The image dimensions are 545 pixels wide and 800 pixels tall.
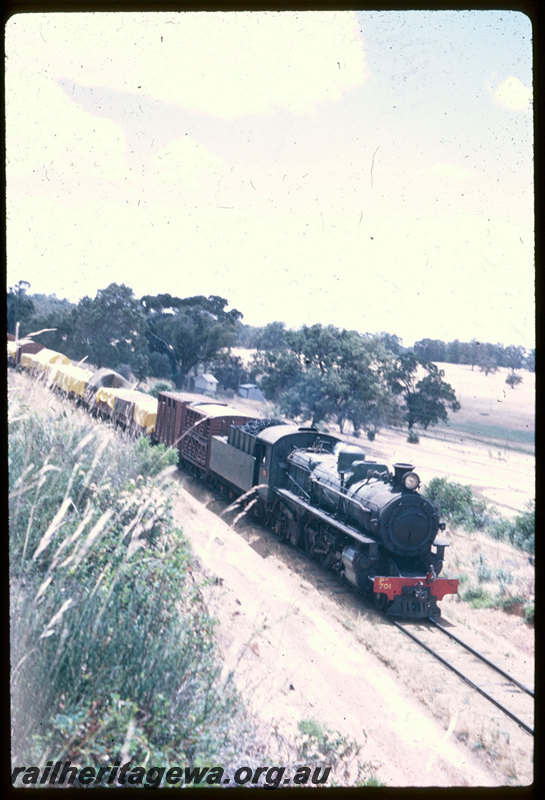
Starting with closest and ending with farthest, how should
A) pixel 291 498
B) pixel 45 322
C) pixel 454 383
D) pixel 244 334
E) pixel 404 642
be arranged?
pixel 404 642 < pixel 291 498 < pixel 45 322 < pixel 454 383 < pixel 244 334

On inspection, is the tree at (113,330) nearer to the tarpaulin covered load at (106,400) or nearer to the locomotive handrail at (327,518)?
the tarpaulin covered load at (106,400)

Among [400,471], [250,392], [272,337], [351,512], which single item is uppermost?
[272,337]

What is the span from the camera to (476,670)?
905 cm

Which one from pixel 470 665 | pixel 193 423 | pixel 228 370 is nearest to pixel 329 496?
pixel 470 665

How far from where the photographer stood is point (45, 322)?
2547cm

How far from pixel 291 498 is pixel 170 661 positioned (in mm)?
9013

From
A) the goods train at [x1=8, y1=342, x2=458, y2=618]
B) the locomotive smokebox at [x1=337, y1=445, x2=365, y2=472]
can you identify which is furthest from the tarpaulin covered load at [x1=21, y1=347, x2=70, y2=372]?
the locomotive smokebox at [x1=337, y1=445, x2=365, y2=472]

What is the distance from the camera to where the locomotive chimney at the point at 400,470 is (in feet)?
36.3

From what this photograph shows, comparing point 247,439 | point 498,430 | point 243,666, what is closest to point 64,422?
point 243,666

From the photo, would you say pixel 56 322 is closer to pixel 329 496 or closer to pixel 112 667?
pixel 329 496

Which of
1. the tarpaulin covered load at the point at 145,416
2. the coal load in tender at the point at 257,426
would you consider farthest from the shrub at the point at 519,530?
the tarpaulin covered load at the point at 145,416

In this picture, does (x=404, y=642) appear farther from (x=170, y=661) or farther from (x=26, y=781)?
(x=26, y=781)

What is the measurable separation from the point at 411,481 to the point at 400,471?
27cm

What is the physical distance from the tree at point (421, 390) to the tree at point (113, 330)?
40.9 ft
